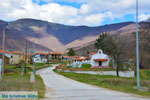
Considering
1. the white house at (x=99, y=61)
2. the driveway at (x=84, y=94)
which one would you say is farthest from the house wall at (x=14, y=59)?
the driveway at (x=84, y=94)

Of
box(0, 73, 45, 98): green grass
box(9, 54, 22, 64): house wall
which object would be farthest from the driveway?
box(9, 54, 22, 64): house wall

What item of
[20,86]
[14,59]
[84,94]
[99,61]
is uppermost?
[14,59]

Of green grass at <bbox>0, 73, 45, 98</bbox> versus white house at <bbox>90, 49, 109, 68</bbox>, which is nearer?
green grass at <bbox>0, 73, 45, 98</bbox>

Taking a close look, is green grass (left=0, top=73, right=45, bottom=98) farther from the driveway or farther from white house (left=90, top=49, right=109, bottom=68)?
white house (left=90, top=49, right=109, bottom=68)

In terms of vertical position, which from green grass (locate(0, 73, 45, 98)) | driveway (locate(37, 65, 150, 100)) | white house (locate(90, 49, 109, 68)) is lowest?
driveway (locate(37, 65, 150, 100))

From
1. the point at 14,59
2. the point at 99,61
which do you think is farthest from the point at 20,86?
the point at 14,59

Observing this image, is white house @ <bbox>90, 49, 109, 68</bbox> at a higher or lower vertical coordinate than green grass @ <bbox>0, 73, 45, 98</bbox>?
higher

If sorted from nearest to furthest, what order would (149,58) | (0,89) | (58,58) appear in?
(0,89), (149,58), (58,58)

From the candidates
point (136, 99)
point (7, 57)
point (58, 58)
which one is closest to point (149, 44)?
point (136, 99)

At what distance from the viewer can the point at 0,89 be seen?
16078 millimetres

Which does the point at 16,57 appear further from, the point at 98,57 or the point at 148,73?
the point at 148,73

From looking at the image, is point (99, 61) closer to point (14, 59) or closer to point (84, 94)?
point (84, 94)

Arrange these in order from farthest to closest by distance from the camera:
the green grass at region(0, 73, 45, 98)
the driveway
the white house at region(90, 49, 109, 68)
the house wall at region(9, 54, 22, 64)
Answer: the house wall at region(9, 54, 22, 64) → the white house at region(90, 49, 109, 68) → the green grass at region(0, 73, 45, 98) → the driveway

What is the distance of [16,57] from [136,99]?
106m
